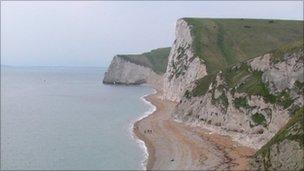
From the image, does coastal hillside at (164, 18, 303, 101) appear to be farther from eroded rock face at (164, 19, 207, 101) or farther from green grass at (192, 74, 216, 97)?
green grass at (192, 74, 216, 97)

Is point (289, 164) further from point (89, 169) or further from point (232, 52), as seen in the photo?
point (232, 52)

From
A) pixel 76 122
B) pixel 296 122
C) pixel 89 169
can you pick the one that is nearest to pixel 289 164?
pixel 296 122

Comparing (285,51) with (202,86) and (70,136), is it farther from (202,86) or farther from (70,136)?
(70,136)

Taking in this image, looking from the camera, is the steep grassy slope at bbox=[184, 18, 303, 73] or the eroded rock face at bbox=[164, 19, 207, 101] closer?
the eroded rock face at bbox=[164, 19, 207, 101]

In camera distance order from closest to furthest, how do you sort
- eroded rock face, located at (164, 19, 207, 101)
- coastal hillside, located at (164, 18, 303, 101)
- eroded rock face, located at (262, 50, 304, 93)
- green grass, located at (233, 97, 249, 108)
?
eroded rock face, located at (262, 50, 304, 93) → green grass, located at (233, 97, 249, 108) → eroded rock face, located at (164, 19, 207, 101) → coastal hillside, located at (164, 18, 303, 101)

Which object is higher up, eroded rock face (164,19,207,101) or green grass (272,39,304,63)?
green grass (272,39,304,63)

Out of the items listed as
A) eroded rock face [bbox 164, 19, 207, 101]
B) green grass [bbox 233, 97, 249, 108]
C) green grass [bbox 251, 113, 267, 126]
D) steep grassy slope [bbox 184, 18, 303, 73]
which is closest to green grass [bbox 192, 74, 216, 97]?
green grass [bbox 233, 97, 249, 108]

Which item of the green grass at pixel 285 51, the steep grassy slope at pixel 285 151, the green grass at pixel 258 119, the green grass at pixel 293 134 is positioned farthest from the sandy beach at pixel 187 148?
the green grass at pixel 285 51

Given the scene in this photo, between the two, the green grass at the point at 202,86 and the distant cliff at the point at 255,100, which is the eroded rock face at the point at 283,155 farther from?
the green grass at the point at 202,86

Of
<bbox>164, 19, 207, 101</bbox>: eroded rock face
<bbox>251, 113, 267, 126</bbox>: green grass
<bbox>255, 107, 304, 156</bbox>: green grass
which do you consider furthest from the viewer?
<bbox>164, 19, 207, 101</bbox>: eroded rock face
